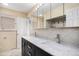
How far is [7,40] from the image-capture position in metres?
1.42

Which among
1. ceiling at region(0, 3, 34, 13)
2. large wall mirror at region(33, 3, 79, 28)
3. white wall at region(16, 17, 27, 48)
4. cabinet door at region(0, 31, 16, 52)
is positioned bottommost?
cabinet door at region(0, 31, 16, 52)

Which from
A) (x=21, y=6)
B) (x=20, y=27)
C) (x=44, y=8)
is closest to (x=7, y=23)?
(x=20, y=27)

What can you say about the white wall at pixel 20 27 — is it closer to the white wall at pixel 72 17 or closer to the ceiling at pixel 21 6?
the ceiling at pixel 21 6

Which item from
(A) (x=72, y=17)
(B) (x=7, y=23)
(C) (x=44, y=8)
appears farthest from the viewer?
(C) (x=44, y=8)

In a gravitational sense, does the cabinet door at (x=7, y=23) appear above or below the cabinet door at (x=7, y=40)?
above

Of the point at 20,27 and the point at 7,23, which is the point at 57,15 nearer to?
the point at 20,27

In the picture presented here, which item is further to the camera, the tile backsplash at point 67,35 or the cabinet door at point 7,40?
the cabinet door at point 7,40

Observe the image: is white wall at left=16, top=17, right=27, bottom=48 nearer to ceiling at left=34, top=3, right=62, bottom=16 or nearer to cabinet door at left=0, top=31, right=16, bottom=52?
cabinet door at left=0, top=31, right=16, bottom=52

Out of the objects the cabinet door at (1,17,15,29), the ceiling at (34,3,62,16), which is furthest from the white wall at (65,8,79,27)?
the cabinet door at (1,17,15,29)

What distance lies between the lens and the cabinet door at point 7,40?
1.40 metres

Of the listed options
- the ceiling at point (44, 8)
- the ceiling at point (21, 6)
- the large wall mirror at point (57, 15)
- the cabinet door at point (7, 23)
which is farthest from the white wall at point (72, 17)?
the cabinet door at point (7, 23)

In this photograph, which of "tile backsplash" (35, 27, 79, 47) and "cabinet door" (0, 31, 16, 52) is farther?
"cabinet door" (0, 31, 16, 52)

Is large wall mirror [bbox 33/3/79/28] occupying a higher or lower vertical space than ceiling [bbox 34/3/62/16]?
lower

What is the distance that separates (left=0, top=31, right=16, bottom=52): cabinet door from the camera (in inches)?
55.0
